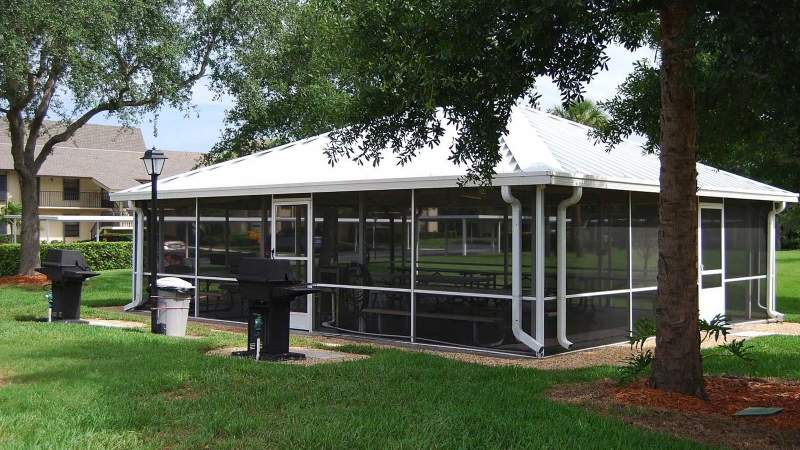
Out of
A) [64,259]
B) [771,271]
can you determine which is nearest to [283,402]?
[64,259]

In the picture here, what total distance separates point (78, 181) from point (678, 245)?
43.0 metres

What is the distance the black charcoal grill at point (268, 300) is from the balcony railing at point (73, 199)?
1407 inches

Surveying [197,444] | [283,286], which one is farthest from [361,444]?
[283,286]

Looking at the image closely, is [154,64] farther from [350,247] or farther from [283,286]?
[283,286]

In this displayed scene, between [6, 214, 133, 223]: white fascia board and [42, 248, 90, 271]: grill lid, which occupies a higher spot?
[6, 214, 133, 223]: white fascia board

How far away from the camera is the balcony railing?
43500mm

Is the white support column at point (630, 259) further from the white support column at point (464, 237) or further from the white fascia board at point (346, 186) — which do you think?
the white fascia board at point (346, 186)

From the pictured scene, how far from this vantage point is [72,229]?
45625mm

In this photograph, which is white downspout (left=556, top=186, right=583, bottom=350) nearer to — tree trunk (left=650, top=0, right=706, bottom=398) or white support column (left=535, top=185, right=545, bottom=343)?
white support column (left=535, top=185, right=545, bottom=343)

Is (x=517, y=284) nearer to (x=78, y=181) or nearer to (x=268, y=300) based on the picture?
(x=268, y=300)

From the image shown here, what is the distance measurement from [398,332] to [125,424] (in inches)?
253

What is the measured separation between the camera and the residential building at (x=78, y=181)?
141 feet

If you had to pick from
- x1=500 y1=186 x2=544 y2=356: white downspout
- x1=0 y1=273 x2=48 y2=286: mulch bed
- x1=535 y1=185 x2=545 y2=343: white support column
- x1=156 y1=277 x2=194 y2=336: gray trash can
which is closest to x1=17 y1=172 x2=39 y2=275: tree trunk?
x1=0 y1=273 x2=48 y2=286: mulch bed

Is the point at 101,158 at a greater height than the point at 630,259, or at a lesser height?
greater
